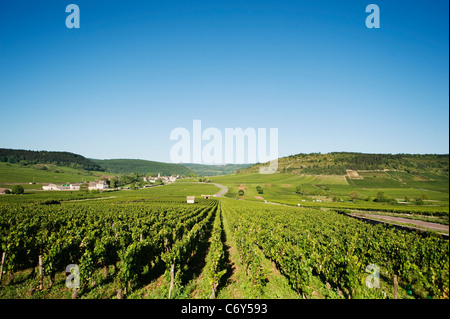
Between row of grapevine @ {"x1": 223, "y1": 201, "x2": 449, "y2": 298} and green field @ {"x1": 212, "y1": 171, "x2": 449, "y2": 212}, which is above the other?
row of grapevine @ {"x1": 223, "y1": 201, "x2": 449, "y2": 298}

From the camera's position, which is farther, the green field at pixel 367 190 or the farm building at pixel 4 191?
the green field at pixel 367 190

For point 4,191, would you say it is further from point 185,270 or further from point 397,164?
point 397,164

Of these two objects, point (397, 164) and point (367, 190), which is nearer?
point (367, 190)

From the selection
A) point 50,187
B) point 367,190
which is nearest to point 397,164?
point 367,190

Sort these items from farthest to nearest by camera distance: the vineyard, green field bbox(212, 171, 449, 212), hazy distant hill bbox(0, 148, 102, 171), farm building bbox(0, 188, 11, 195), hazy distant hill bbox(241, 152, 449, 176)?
hazy distant hill bbox(241, 152, 449, 176) → green field bbox(212, 171, 449, 212) → hazy distant hill bbox(0, 148, 102, 171) → farm building bbox(0, 188, 11, 195) → the vineyard

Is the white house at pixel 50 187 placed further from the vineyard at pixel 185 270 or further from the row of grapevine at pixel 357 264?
the row of grapevine at pixel 357 264

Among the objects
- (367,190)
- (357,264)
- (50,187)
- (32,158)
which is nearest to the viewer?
(357,264)

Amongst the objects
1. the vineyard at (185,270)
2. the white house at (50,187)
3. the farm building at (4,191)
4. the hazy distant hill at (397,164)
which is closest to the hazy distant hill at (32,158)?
the white house at (50,187)

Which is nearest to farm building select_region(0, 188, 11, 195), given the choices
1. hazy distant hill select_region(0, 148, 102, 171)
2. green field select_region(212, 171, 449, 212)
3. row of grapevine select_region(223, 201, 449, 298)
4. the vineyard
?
hazy distant hill select_region(0, 148, 102, 171)

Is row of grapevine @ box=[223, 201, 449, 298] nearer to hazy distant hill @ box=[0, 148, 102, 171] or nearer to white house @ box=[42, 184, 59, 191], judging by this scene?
white house @ box=[42, 184, 59, 191]

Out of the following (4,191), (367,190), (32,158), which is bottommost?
(367,190)

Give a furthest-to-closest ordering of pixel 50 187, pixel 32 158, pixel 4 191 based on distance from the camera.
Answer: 1. pixel 32 158
2. pixel 50 187
3. pixel 4 191
